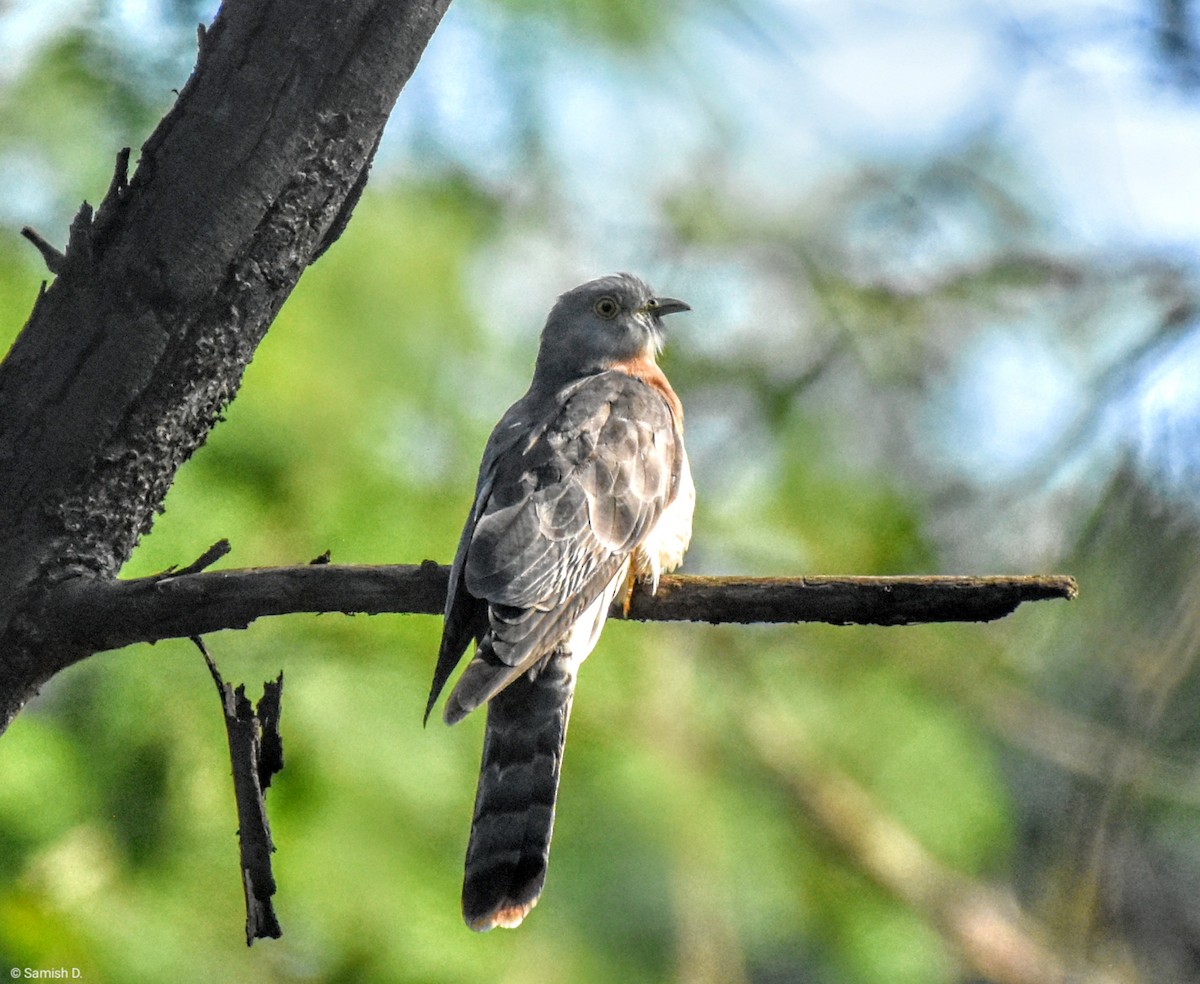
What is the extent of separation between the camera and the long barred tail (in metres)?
3.23

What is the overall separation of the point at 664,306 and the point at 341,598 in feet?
10.1

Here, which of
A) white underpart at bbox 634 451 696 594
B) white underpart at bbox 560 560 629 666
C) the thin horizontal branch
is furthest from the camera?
white underpart at bbox 634 451 696 594

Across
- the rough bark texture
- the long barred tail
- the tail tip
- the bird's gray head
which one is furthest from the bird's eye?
the tail tip

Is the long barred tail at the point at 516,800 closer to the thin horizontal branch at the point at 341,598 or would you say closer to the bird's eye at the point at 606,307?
the thin horizontal branch at the point at 341,598

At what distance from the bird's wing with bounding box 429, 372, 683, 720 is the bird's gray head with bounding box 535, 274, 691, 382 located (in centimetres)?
61

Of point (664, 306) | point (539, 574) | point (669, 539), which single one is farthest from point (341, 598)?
point (664, 306)

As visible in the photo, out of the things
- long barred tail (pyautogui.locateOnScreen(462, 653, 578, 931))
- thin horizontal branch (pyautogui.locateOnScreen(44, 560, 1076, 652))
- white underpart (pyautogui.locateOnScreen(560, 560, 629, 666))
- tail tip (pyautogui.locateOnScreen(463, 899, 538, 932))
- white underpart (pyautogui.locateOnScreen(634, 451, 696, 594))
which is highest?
thin horizontal branch (pyautogui.locateOnScreen(44, 560, 1076, 652))

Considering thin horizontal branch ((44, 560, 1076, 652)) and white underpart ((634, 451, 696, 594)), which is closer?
thin horizontal branch ((44, 560, 1076, 652))

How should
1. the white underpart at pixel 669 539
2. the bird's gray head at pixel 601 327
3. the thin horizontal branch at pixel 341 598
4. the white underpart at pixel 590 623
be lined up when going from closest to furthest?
the thin horizontal branch at pixel 341 598 < the white underpart at pixel 590 623 < the white underpart at pixel 669 539 < the bird's gray head at pixel 601 327

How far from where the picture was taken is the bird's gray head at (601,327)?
16.9 feet

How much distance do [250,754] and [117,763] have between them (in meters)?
2.12

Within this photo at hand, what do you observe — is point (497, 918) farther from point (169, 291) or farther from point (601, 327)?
point (601, 327)

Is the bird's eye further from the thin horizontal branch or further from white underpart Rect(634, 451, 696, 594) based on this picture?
Result: the thin horizontal branch

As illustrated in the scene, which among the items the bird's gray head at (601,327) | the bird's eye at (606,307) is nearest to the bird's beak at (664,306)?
the bird's gray head at (601,327)
